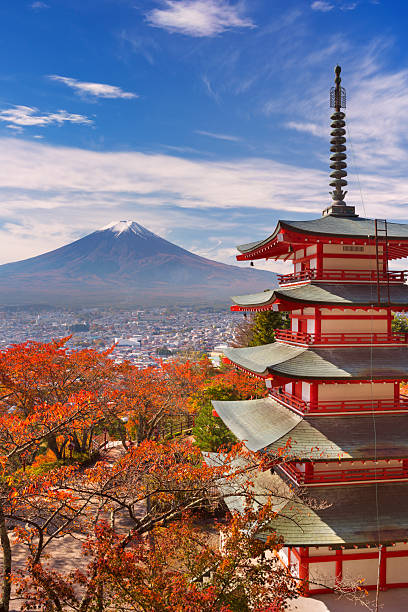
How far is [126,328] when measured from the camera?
147 metres

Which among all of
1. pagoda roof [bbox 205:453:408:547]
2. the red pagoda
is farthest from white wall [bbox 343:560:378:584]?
pagoda roof [bbox 205:453:408:547]

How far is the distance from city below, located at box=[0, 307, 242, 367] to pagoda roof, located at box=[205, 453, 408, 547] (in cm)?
7537

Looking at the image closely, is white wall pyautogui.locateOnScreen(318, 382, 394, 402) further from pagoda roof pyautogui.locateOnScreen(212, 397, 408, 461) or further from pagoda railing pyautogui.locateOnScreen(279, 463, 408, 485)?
pagoda railing pyautogui.locateOnScreen(279, 463, 408, 485)

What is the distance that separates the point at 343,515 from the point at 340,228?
7853mm

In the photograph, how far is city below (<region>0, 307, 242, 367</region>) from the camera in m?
103

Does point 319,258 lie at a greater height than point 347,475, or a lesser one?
greater

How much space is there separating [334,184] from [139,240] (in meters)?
177

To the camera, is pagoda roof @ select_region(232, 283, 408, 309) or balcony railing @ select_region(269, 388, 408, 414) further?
balcony railing @ select_region(269, 388, 408, 414)

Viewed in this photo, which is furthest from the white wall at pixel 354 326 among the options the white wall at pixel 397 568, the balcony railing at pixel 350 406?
the white wall at pixel 397 568

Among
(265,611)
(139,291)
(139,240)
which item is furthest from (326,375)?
(139,240)

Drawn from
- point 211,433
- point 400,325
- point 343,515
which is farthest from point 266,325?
point 400,325

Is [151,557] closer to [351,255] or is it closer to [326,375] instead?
[326,375]

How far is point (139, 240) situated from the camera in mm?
184625

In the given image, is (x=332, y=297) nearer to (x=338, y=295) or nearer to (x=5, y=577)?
(x=338, y=295)
